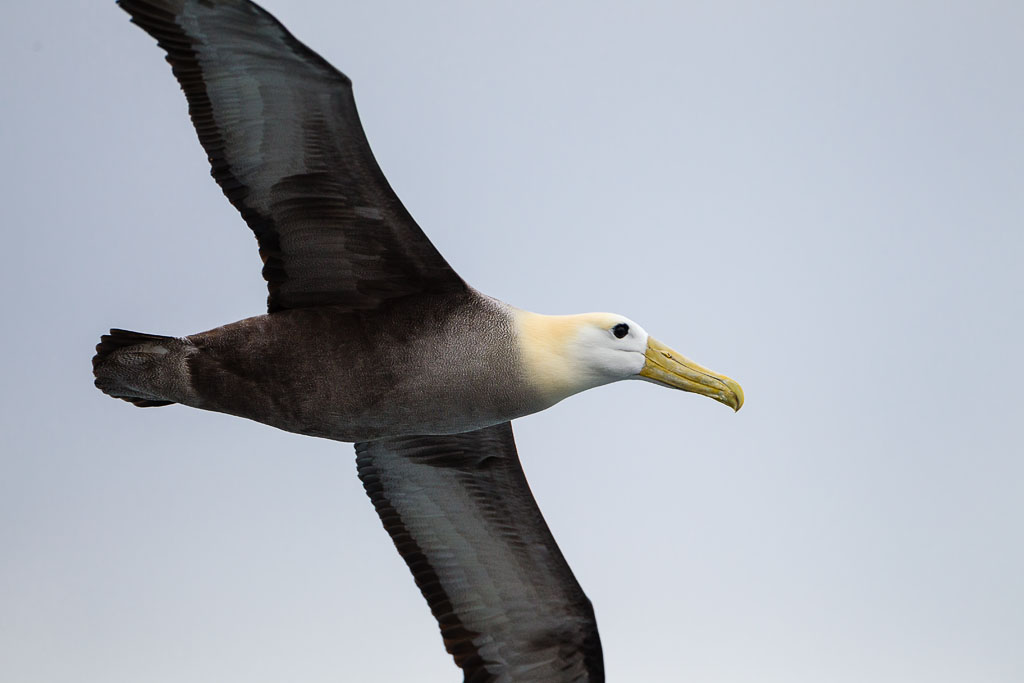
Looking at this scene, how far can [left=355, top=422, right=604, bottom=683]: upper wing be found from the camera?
11.3 m

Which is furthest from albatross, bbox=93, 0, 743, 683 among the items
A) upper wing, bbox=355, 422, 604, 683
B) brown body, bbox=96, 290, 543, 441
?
upper wing, bbox=355, 422, 604, 683

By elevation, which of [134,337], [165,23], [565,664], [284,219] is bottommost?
[565,664]

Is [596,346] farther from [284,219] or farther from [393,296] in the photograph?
[284,219]

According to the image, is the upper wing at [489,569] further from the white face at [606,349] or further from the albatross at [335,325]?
the white face at [606,349]

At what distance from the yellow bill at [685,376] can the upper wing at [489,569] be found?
2.05 m

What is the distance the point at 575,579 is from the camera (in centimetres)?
1155

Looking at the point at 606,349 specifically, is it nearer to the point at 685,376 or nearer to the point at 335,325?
the point at 685,376

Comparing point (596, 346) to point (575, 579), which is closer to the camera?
point (596, 346)

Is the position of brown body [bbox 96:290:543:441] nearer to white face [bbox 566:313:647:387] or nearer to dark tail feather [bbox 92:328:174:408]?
dark tail feather [bbox 92:328:174:408]

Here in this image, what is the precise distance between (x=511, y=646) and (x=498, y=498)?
4.20 ft

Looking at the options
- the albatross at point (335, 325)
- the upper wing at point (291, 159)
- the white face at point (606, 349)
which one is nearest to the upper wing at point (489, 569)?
A: the albatross at point (335, 325)

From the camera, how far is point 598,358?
9414 mm

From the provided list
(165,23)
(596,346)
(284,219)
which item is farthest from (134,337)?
(596,346)

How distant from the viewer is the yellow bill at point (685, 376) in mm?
9625
